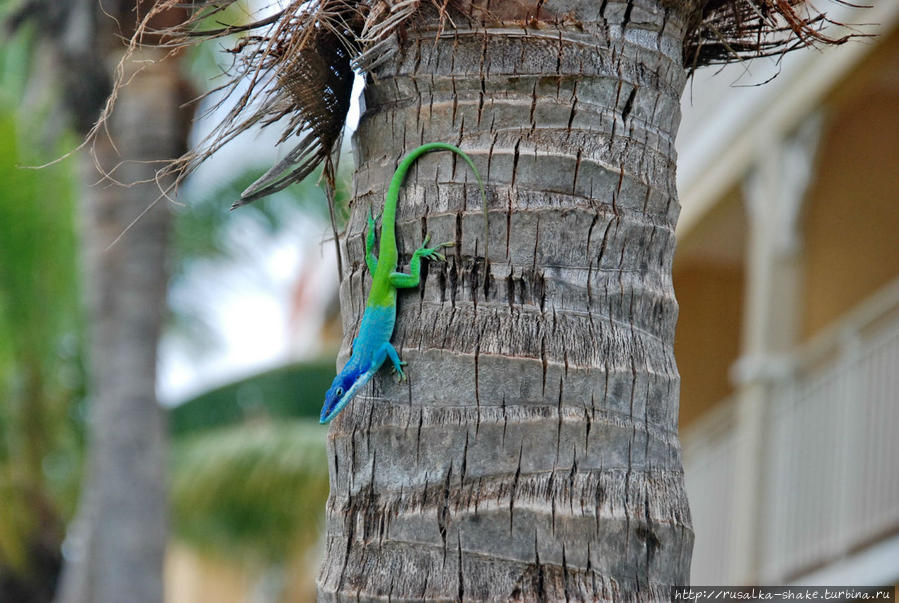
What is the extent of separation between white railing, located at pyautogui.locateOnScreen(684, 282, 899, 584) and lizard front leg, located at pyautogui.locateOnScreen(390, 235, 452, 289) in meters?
5.56

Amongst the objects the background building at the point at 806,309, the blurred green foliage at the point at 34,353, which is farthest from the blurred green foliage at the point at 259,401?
the background building at the point at 806,309

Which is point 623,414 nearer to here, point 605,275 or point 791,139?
point 605,275

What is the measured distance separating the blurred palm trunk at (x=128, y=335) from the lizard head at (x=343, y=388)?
227 inches

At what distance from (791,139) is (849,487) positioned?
9.69 feet

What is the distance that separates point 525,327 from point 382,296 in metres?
0.38

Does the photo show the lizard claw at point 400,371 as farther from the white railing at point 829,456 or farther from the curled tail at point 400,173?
the white railing at point 829,456

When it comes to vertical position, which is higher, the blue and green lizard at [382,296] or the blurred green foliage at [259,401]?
the blurred green foliage at [259,401]

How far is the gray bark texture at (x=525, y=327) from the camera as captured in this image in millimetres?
2656

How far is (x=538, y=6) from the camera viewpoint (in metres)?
2.98

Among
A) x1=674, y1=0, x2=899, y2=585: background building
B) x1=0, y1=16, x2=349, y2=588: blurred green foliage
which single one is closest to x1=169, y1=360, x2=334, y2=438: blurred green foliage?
x1=0, y1=16, x2=349, y2=588: blurred green foliage

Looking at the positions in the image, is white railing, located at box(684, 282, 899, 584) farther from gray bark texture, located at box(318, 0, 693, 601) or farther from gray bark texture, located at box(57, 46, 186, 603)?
gray bark texture, located at box(318, 0, 693, 601)

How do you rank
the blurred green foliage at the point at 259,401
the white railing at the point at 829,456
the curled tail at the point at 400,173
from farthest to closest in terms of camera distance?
the blurred green foliage at the point at 259,401 → the white railing at the point at 829,456 → the curled tail at the point at 400,173

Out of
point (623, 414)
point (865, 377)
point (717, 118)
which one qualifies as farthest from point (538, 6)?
point (717, 118)

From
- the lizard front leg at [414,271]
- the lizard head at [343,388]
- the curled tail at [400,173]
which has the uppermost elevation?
the curled tail at [400,173]
